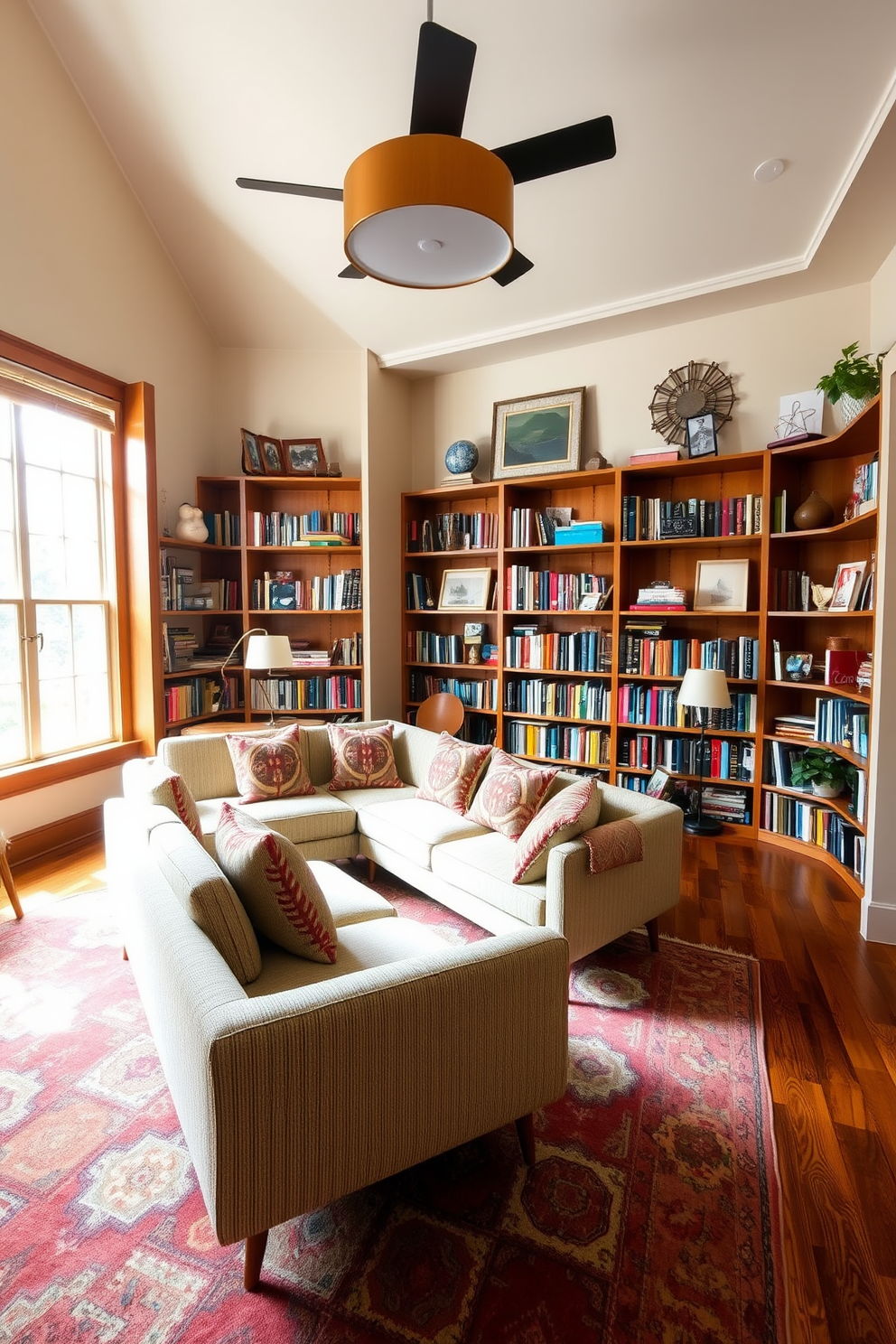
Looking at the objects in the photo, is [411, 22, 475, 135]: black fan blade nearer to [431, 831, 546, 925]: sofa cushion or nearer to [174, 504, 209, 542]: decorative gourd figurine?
[431, 831, 546, 925]: sofa cushion

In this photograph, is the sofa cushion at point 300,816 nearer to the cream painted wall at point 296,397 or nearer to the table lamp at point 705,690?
the table lamp at point 705,690

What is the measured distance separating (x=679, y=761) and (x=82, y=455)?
13.5 ft

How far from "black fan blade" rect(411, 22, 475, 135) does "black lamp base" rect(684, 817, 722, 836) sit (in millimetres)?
3618

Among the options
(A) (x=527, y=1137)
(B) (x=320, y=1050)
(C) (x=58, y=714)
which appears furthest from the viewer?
(C) (x=58, y=714)

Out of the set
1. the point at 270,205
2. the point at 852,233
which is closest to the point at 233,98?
the point at 270,205

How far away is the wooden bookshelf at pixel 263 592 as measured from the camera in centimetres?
504

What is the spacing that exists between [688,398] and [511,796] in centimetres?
289

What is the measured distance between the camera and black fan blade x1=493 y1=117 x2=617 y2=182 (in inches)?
83.4

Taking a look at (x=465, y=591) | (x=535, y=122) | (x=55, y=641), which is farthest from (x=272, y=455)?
(x=535, y=122)

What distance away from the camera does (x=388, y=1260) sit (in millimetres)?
1475

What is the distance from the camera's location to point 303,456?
17.0 feet

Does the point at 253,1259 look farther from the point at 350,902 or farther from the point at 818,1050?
the point at 818,1050

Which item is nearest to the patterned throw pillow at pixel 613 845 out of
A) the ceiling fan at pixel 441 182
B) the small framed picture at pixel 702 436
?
the ceiling fan at pixel 441 182

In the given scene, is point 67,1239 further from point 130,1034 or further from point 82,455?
point 82,455
